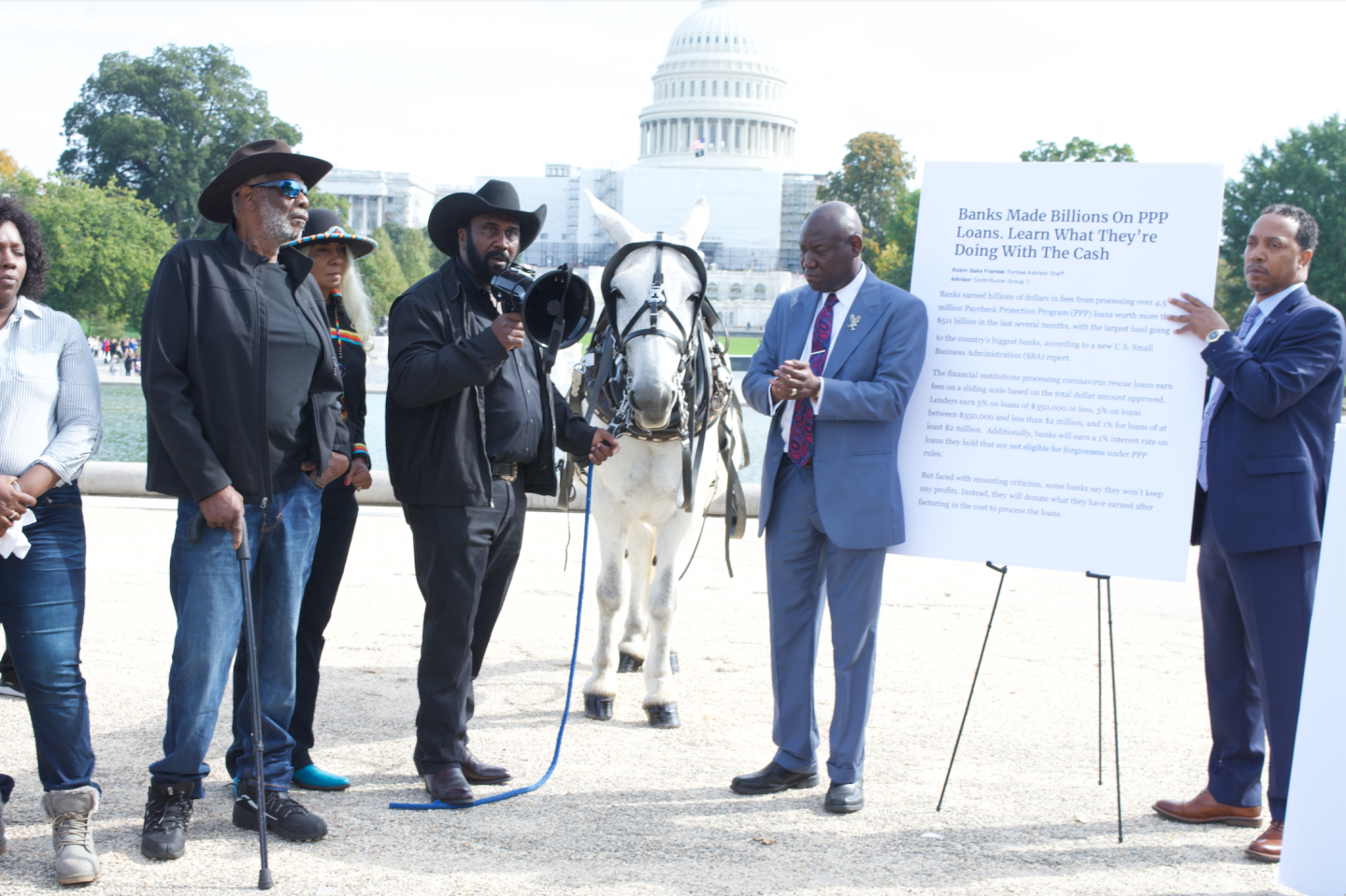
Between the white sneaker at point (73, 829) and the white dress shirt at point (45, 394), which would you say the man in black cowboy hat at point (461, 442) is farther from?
the white sneaker at point (73, 829)

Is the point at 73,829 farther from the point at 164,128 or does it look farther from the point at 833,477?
the point at 164,128

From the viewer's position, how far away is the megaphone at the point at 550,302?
431 cm

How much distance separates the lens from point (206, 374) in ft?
12.7

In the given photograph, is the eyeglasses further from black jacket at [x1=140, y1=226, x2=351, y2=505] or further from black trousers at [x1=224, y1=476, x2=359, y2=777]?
black trousers at [x1=224, y1=476, x2=359, y2=777]

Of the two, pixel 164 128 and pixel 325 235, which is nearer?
pixel 325 235

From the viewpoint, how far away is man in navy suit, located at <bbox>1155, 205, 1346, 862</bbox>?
167 inches

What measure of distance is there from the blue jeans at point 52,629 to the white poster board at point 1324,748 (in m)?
4.02

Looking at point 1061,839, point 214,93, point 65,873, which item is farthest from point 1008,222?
point 214,93

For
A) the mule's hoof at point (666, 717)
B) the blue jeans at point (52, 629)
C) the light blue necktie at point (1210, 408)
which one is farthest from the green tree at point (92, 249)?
the light blue necktie at point (1210, 408)

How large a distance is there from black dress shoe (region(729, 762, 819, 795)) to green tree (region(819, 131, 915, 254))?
6426 centimetres

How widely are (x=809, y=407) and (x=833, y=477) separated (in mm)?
352

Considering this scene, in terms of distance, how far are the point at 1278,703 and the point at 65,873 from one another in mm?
4321

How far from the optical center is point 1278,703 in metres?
4.32

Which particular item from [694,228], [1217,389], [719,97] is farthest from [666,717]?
[719,97]
